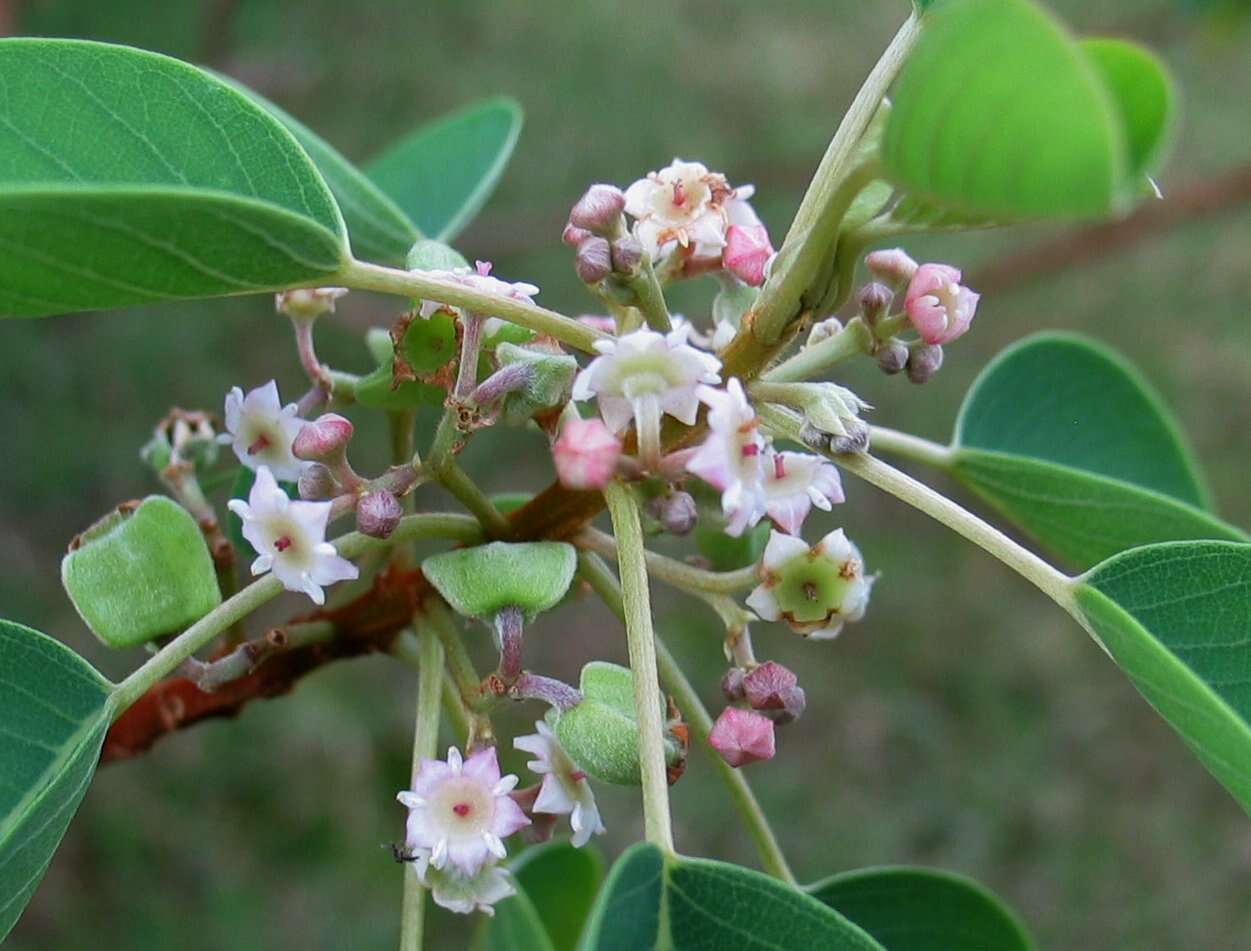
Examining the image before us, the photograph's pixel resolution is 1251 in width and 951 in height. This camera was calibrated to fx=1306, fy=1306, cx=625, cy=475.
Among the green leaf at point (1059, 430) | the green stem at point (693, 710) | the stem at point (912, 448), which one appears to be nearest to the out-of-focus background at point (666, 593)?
the green leaf at point (1059, 430)

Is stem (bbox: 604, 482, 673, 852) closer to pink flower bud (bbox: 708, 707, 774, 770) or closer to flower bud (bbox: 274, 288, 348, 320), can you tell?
pink flower bud (bbox: 708, 707, 774, 770)

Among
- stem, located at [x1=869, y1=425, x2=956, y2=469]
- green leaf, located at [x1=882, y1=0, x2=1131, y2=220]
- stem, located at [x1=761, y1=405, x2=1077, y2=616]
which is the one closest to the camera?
green leaf, located at [x1=882, y1=0, x2=1131, y2=220]

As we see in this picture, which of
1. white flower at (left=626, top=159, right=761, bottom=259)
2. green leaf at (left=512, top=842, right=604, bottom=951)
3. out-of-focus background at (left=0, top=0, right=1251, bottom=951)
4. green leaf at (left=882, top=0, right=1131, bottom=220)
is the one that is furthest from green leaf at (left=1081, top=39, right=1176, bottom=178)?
out-of-focus background at (left=0, top=0, right=1251, bottom=951)

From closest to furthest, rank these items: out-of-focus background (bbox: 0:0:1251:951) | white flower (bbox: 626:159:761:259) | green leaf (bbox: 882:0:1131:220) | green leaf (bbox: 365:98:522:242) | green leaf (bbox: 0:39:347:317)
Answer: green leaf (bbox: 882:0:1131:220) → green leaf (bbox: 0:39:347:317) → white flower (bbox: 626:159:761:259) → green leaf (bbox: 365:98:522:242) → out-of-focus background (bbox: 0:0:1251:951)

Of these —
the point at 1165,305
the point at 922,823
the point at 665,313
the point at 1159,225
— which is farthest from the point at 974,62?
the point at 1165,305

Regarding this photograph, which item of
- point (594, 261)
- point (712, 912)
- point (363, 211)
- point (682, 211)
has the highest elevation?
point (363, 211)

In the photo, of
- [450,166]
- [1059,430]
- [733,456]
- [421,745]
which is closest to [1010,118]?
[733,456]

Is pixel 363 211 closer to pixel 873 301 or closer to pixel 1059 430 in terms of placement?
pixel 873 301
